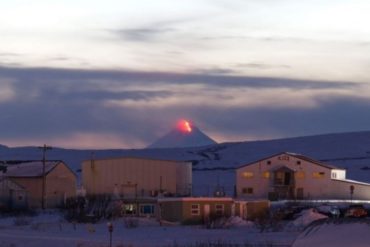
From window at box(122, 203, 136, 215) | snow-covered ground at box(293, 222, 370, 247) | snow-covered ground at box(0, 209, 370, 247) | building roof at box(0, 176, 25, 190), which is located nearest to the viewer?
snow-covered ground at box(293, 222, 370, 247)

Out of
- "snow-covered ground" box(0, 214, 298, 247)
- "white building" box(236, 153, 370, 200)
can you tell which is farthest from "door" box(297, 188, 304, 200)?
"snow-covered ground" box(0, 214, 298, 247)

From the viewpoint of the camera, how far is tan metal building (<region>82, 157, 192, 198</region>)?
273 feet

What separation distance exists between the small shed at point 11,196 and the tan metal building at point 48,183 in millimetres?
1080

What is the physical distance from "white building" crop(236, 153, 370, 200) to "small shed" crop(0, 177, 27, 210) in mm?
18805

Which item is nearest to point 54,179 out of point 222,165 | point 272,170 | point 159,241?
point 272,170

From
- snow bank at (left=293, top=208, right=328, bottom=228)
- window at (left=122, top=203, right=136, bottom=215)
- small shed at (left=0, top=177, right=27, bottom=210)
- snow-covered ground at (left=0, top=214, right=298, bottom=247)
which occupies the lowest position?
snow-covered ground at (left=0, top=214, right=298, bottom=247)

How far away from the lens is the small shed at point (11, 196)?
7356 centimetres

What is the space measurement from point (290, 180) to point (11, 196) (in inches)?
956

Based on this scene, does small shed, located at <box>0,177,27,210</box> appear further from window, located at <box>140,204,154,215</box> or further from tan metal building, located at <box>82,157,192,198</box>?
window, located at <box>140,204,154,215</box>

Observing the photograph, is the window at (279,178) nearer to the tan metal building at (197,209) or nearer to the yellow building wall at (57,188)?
the yellow building wall at (57,188)

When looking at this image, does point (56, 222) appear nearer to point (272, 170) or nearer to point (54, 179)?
point (54, 179)

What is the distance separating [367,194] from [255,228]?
38530 millimetres

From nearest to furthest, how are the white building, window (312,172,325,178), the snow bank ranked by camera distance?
1. the snow bank
2. the white building
3. window (312,172,325,178)

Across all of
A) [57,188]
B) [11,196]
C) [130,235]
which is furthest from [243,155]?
[130,235]
